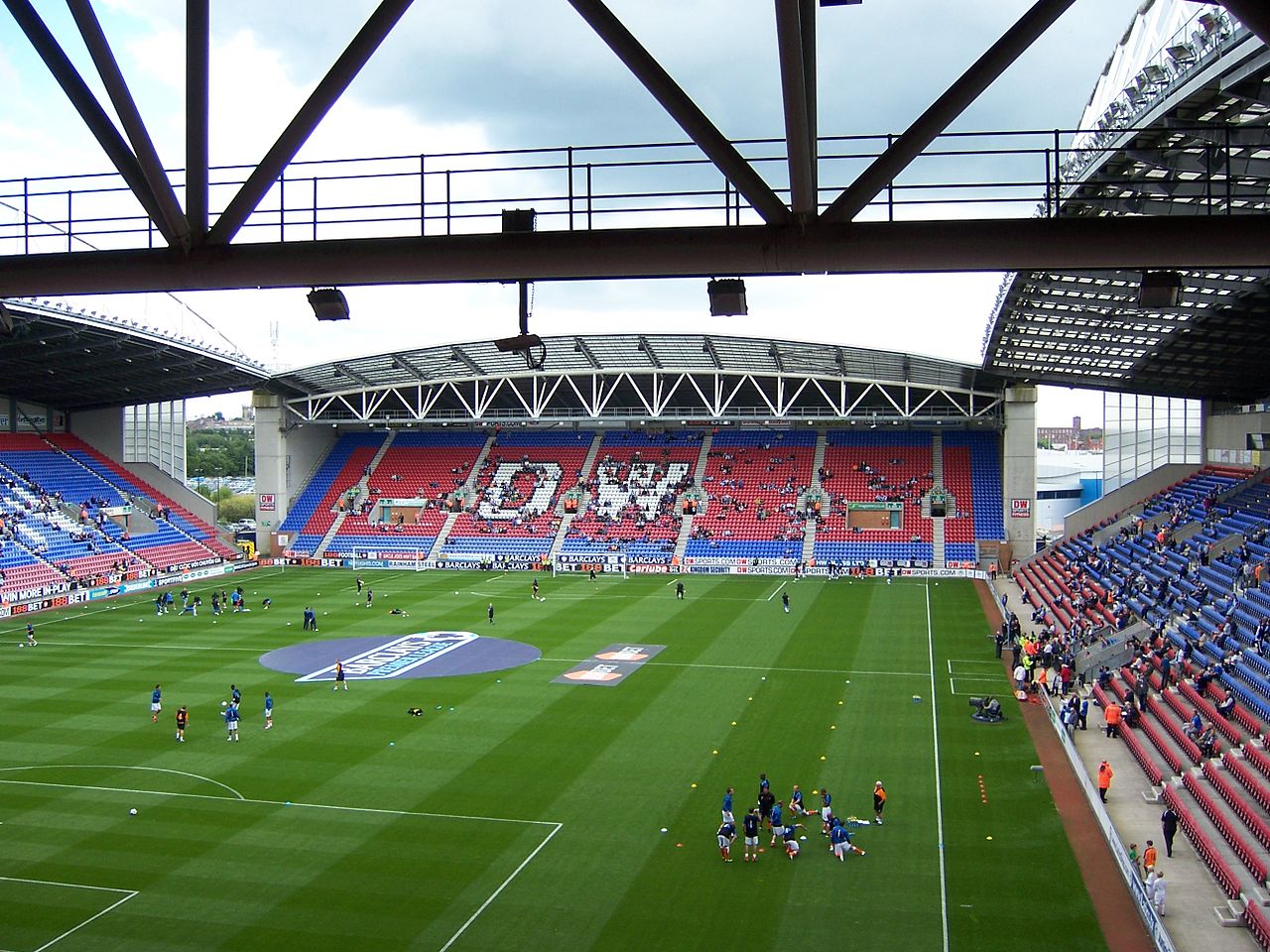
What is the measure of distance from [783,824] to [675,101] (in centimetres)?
1654

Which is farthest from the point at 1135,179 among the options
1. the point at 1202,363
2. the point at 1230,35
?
the point at 1202,363

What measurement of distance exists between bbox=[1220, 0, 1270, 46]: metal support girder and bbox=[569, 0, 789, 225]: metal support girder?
3264 mm

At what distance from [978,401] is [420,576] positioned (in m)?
34.8

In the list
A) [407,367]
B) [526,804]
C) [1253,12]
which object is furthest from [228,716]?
[407,367]

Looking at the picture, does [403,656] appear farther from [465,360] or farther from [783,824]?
[465,360]

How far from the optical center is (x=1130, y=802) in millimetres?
22500

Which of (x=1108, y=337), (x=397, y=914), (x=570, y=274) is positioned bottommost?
(x=397, y=914)

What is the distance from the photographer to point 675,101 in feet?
26.1

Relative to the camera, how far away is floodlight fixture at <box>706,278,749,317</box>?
9578 mm

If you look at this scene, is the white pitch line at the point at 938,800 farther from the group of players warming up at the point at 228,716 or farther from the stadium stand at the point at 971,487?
the stadium stand at the point at 971,487

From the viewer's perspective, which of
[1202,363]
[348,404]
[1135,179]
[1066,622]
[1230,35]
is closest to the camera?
[1230,35]

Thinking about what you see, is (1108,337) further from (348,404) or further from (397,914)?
(348,404)

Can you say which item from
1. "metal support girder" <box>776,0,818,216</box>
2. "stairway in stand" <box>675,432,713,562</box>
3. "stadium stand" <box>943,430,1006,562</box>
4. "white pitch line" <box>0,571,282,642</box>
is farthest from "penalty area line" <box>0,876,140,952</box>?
"stadium stand" <box>943,430,1006,562</box>

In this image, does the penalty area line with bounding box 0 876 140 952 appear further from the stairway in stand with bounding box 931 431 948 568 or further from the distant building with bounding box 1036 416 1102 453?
the distant building with bounding box 1036 416 1102 453
